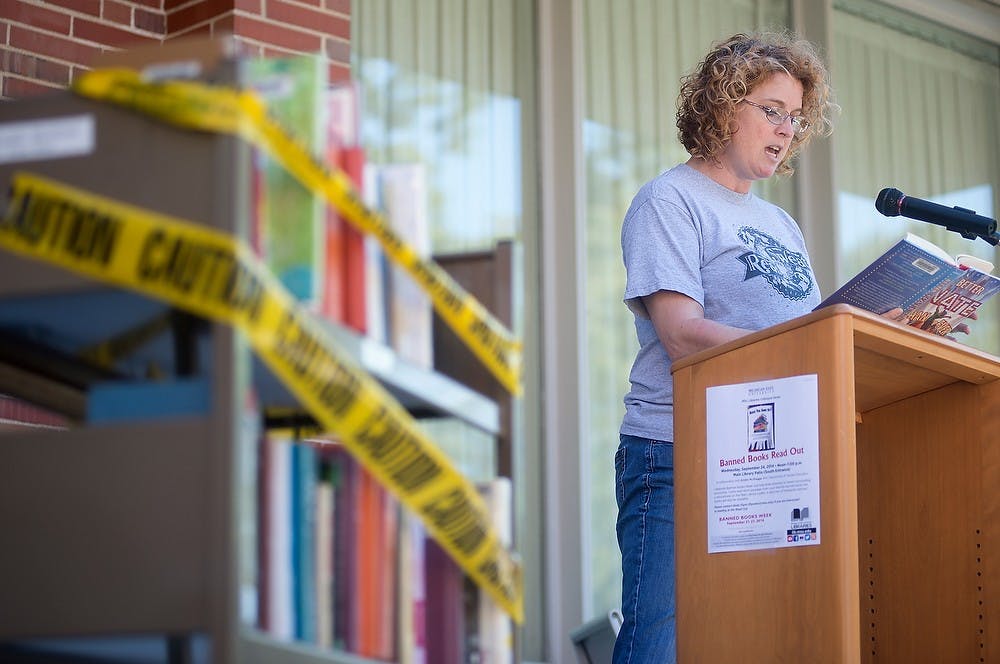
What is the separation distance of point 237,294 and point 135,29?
3.01 m

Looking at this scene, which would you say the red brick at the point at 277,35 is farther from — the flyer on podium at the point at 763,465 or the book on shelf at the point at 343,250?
the book on shelf at the point at 343,250

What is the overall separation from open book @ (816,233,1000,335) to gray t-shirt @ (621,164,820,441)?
1.12 ft

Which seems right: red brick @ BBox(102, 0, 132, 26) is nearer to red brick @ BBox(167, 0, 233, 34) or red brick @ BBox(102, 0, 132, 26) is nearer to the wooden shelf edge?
red brick @ BBox(167, 0, 233, 34)

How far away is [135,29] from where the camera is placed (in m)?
4.25

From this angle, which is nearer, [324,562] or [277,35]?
[324,562]

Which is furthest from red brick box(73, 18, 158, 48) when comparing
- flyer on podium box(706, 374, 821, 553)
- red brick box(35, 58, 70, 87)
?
flyer on podium box(706, 374, 821, 553)

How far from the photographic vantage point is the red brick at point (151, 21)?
426 cm

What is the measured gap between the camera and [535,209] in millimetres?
5398

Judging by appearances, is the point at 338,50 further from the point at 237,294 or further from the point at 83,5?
the point at 237,294

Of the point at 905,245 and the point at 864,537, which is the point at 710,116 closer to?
the point at 905,245

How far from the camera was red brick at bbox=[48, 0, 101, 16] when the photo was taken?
160 inches

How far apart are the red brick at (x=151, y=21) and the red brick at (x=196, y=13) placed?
22 millimetres

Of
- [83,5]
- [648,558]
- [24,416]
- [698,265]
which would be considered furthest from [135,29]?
[648,558]

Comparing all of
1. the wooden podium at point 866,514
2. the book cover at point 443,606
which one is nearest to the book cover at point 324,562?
the book cover at point 443,606
